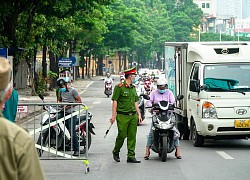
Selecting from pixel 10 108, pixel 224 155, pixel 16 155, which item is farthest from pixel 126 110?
pixel 16 155

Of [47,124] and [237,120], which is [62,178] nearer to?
[47,124]

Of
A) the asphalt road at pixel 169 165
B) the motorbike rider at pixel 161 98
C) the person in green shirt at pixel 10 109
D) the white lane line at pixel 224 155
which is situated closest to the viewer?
the person in green shirt at pixel 10 109

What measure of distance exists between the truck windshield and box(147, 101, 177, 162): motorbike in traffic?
2652 millimetres

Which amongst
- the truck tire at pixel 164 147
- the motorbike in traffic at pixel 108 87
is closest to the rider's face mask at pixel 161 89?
the truck tire at pixel 164 147

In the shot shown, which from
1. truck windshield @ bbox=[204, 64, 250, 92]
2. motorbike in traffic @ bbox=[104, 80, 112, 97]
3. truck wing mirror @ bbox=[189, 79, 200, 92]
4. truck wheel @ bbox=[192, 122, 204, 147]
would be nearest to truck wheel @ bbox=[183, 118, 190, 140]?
truck wheel @ bbox=[192, 122, 204, 147]

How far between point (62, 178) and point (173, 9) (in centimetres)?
13800

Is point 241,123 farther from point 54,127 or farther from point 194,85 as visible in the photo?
point 54,127

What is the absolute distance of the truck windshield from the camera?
17.0 meters

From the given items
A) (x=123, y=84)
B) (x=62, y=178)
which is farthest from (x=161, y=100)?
(x=62, y=178)

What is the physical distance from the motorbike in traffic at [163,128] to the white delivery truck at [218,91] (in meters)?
2.22

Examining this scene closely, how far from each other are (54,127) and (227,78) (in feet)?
15.4

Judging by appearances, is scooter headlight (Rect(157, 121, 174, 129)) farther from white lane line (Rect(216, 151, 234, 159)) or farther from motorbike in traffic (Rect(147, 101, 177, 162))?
white lane line (Rect(216, 151, 234, 159))

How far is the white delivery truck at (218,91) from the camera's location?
1673cm

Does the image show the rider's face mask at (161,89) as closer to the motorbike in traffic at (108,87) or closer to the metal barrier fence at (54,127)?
the metal barrier fence at (54,127)
